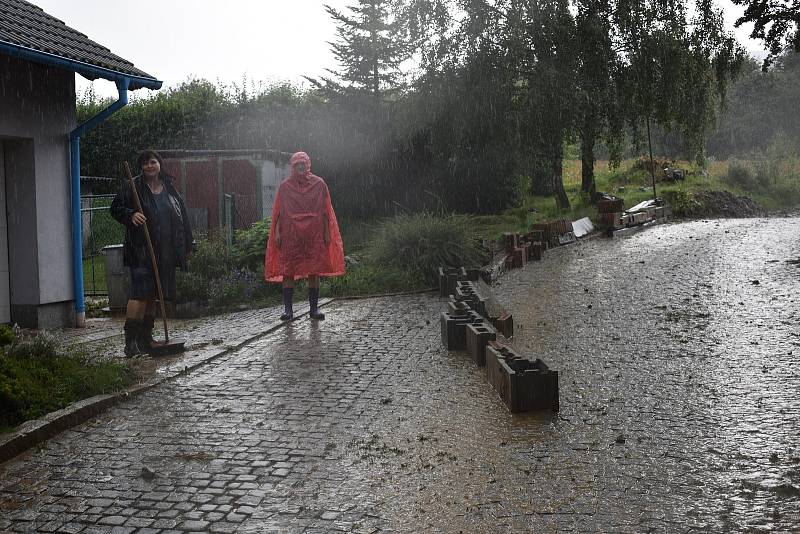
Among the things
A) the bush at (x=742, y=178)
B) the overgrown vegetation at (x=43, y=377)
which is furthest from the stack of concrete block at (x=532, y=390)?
the bush at (x=742, y=178)

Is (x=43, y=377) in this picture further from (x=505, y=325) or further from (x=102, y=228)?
(x=102, y=228)

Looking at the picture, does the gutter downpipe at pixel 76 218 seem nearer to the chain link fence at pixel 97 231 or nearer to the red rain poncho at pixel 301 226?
the red rain poncho at pixel 301 226

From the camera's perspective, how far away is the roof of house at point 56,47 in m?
9.27

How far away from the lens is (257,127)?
2730 cm

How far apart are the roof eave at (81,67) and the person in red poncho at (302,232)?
2.49m

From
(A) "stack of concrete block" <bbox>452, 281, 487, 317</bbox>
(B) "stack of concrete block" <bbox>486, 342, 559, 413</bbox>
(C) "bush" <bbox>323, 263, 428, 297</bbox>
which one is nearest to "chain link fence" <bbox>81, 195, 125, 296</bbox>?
(C) "bush" <bbox>323, 263, 428, 297</bbox>

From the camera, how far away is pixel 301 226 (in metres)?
10.7

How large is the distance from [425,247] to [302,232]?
3.54 metres

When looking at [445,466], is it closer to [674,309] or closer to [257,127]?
[674,309]

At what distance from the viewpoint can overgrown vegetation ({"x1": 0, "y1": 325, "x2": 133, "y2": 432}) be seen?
18.4ft

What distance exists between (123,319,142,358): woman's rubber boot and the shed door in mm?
3366

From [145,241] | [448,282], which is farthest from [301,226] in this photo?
[145,241]

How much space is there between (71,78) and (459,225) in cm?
676

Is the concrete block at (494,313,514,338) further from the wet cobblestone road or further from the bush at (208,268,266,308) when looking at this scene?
the bush at (208,268,266,308)
